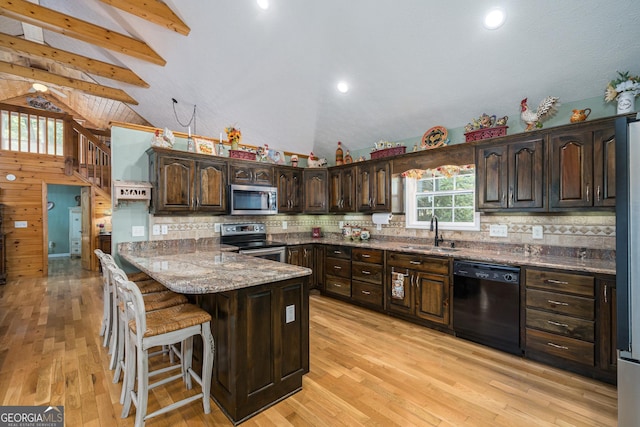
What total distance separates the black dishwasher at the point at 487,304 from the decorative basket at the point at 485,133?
4.80ft

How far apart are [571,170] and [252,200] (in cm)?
377

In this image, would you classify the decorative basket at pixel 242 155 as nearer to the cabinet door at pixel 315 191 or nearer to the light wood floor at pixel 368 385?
the cabinet door at pixel 315 191

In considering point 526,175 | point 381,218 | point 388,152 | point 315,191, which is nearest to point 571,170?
point 526,175

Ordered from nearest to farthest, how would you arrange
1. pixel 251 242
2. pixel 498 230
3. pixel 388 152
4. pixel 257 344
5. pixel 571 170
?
pixel 257 344
pixel 571 170
pixel 498 230
pixel 388 152
pixel 251 242

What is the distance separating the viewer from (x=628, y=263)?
1431mm

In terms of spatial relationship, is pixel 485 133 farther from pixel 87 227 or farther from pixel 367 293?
pixel 87 227

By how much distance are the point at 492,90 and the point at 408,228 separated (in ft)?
6.75

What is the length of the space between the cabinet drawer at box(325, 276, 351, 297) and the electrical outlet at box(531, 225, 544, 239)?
2368 mm

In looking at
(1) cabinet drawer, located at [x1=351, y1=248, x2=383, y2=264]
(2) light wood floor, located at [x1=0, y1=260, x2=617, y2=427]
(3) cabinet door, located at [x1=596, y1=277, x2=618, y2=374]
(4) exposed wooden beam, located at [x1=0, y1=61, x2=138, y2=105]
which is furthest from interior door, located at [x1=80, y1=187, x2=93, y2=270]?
(3) cabinet door, located at [x1=596, y1=277, x2=618, y2=374]

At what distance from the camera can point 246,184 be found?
4.18 meters

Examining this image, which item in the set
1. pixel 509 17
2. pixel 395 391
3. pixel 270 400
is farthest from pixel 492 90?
pixel 270 400

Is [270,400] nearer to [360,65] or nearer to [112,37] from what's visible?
[360,65]

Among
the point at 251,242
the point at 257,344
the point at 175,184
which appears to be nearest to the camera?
the point at 257,344

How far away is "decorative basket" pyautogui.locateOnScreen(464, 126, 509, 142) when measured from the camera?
307 centimetres
